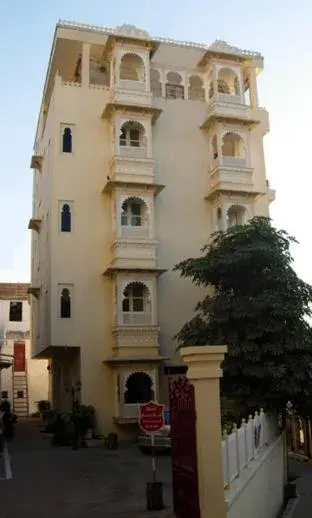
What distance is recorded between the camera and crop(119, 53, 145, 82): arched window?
25216 millimetres

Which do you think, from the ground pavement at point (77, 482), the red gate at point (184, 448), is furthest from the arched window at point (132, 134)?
the red gate at point (184, 448)

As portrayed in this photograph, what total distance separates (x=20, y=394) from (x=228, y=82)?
22.8m

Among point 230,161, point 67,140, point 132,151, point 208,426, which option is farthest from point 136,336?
point 208,426

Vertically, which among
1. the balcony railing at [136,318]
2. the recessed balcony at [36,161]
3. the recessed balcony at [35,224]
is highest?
the recessed balcony at [36,161]

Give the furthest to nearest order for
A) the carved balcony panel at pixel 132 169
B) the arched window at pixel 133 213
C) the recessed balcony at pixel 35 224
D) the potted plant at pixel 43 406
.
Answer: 1. the potted plant at pixel 43 406
2. the recessed balcony at pixel 35 224
3. the arched window at pixel 133 213
4. the carved balcony panel at pixel 132 169

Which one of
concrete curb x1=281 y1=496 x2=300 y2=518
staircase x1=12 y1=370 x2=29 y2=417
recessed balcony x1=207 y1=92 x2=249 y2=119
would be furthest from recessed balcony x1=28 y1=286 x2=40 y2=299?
concrete curb x1=281 y1=496 x2=300 y2=518

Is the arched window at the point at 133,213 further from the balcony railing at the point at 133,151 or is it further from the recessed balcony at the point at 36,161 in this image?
the recessed balcony at the point at 36,161

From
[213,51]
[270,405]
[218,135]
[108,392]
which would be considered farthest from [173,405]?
[213,51]

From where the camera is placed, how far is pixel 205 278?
18672 millimetres

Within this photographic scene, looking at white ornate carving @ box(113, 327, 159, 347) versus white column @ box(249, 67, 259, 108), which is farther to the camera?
white column @ box(249, 67, 259, 108)

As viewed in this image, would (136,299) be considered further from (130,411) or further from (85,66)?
(85,66)

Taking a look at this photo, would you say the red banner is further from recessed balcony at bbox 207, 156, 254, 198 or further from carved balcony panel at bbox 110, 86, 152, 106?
carved balcony panel at bbox 110, 86, 152, 106

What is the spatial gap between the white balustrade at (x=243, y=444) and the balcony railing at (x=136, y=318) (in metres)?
10.3

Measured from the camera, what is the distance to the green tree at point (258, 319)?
51.4ft
